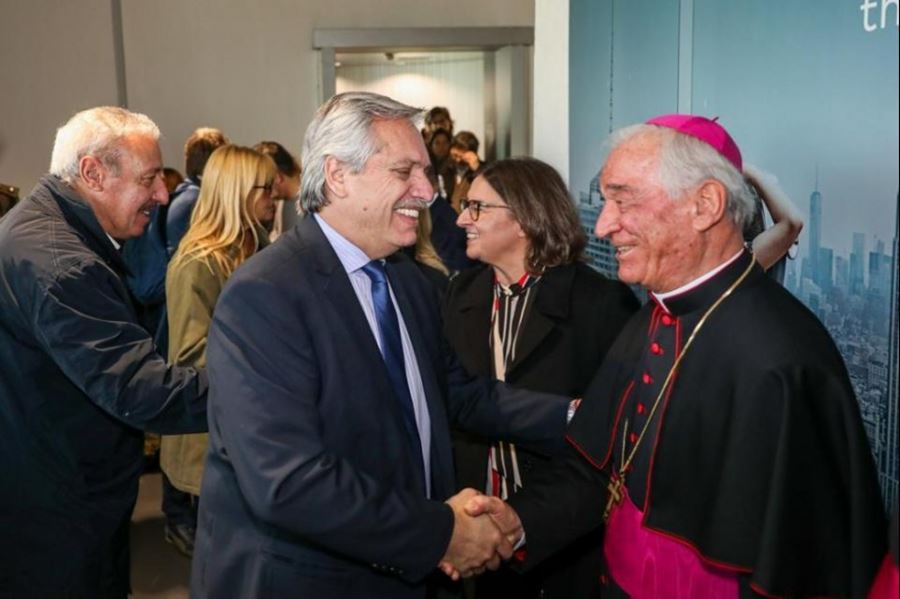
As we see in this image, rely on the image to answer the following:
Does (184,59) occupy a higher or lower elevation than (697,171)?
higher

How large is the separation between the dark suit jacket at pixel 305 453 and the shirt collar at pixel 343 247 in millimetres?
19

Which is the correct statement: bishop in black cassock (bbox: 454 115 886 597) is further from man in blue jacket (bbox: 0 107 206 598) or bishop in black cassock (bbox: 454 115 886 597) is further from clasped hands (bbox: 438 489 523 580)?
man in blue jacket (bbox: 0 107 206 598)

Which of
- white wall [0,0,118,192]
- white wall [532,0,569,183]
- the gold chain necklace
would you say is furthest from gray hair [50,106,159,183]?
white wall [0,0,118,192]

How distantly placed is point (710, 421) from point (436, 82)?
810cm

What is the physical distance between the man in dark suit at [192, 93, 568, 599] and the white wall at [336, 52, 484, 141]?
7410 millimetres

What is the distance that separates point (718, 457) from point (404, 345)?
70cm

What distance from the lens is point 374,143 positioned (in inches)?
75.6

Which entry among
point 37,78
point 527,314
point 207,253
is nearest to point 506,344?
point 527,314

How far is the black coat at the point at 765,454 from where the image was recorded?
1.54 meters

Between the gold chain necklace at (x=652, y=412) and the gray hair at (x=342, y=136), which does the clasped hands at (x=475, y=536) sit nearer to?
the gold chain necklace at (x=652, y=412)

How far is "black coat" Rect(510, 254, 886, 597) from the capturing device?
1542mm

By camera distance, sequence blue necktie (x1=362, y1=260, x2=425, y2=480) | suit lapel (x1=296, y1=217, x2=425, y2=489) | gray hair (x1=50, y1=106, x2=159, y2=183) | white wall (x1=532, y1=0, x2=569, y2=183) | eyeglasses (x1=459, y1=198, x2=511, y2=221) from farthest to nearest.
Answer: white wall (x1=532, y1=0, x2=569, y2=183) → eyeglasses (x1=459, y1=198, x2=511, y2=221) → gray hair (x1=50, y1=106, x2=159, y2=183) → blue necktie (x1=362, y1=260, x2=425, y2=480) → suit lapel (x1=296, y1=217, x2=425, y2=489)

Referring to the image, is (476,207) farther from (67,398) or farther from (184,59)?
(184,59)

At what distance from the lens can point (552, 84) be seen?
11.7 ft
